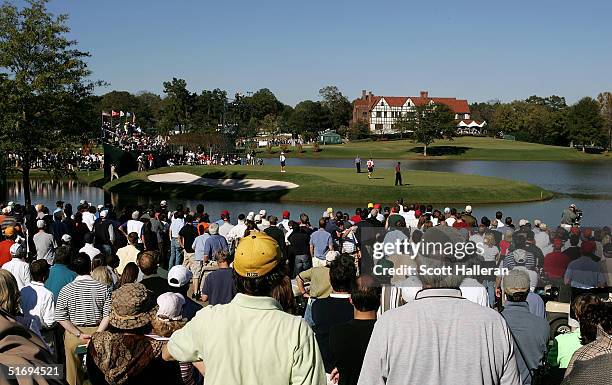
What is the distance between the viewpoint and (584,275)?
11.0 meters

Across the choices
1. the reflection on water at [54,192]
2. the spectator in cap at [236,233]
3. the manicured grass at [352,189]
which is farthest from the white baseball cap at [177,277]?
the reflection on water at [54,192]

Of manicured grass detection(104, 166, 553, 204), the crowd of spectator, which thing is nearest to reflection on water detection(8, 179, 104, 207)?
manicured grass detection(104, 166, 553, 204)

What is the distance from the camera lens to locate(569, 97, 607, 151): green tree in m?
119

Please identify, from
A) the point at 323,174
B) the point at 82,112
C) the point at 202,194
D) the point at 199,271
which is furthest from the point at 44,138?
the point at 323,174

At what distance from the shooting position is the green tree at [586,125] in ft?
392

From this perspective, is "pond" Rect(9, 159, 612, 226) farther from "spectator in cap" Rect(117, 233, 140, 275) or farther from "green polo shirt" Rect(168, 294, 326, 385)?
"green polo shirt" Rect(168, 294, 326, 385)

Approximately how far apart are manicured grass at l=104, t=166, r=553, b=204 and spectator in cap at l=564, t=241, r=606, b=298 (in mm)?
28369

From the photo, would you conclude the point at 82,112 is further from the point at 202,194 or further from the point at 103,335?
the point at 103,335

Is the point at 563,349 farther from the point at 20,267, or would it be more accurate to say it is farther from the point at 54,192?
the point at 54,192

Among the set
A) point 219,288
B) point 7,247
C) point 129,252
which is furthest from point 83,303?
point 7,247

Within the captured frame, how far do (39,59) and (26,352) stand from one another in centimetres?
3053

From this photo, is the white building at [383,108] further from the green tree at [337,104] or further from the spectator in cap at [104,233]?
the spectator in cap at [104,233]

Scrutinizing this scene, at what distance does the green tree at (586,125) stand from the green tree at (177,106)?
68450 millimetres

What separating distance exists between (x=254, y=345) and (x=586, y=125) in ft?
416
